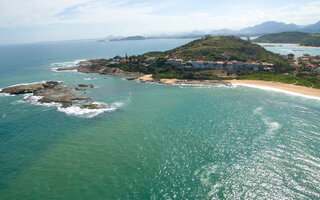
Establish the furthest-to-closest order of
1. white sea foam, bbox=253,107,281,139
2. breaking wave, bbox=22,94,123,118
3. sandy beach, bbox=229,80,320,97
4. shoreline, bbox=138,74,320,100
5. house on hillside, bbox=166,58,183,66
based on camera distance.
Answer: house on hillside, bbox=166,58,183,66, sandy beach, bbox=229,80,320,97, shoreline, bbox=138,74,320,100, breaking wave, bbox=22,94,123,118, white sea foam, bbox=253,107,281,139

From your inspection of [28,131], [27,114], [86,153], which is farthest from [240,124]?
[27,114]

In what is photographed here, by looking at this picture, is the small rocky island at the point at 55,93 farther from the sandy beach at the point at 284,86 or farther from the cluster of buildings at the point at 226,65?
the sandy beach at the point at 284,86

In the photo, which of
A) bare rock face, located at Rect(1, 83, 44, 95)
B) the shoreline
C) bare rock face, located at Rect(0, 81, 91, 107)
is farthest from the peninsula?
bare rock face, located at Rect(1, 83, 44, 95)

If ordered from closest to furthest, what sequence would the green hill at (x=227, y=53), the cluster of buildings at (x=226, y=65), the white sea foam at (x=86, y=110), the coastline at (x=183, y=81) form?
1. the white sea foam at (x=86, y=110)
2. the coastline at (x=183, y=81)
3. the cluster of buildings at (x=226, y=65)
4. the green hill at (x=227, y=53)

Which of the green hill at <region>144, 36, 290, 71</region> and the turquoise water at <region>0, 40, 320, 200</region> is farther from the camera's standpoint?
the green hill at <region>144, 36, 290, 71</region>

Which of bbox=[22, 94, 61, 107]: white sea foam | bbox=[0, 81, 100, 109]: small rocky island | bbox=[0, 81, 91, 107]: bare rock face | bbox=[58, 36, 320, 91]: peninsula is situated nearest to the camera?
bbox=[22, 94, 61, 107]: white sea foam

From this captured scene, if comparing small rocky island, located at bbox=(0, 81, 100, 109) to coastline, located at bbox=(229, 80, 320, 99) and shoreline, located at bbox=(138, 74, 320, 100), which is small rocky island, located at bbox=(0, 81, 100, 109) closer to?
shoreline, located at bbox=(138, 74, 320, 100)

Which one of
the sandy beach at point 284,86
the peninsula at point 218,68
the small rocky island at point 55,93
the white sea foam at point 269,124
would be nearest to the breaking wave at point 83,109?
the small rocky island at point 55,93

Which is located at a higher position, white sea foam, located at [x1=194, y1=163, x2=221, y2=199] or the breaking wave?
the breaking wave
